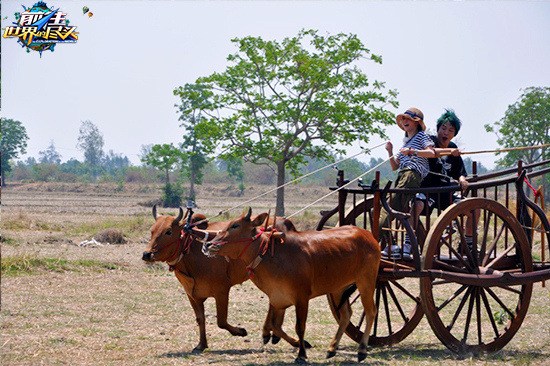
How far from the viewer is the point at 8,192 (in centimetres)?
7219

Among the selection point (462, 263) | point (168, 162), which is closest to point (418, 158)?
point (462, 263)

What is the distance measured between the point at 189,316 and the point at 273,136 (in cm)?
2314

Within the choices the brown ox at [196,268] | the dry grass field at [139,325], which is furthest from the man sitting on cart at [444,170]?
the brown ox at [196,268]

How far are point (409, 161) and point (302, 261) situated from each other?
2046 mm

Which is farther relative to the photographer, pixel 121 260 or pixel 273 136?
pixel 273 136

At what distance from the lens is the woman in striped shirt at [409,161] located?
9531 mm

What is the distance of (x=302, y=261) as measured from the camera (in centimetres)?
862

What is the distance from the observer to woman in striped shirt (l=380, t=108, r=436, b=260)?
375 inches

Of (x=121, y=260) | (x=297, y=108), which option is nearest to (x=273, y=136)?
(x=297, y=108)

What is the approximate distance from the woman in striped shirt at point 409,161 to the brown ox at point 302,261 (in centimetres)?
62

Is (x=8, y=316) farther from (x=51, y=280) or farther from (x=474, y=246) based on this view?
(x=474, y=246)

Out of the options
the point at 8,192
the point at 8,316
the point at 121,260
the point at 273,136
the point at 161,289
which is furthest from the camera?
the point at 8,192

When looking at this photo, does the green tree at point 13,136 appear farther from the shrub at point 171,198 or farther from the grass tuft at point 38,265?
the grass tuft at point 38,265

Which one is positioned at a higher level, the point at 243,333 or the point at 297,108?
the point at 297,108
